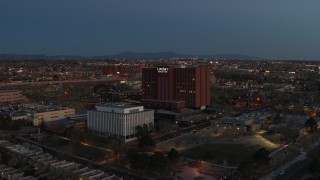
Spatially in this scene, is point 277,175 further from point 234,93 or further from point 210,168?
point 234,93

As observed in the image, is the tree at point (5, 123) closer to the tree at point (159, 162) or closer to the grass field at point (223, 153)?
the grass field at point (223, 153)

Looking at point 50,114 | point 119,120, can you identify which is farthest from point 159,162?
point 50,114

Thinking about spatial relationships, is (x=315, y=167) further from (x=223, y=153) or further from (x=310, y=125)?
(x=310, y=125)

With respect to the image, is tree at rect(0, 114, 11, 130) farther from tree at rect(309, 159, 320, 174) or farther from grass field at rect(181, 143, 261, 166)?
tree at rect(309, 159, 320, 174)

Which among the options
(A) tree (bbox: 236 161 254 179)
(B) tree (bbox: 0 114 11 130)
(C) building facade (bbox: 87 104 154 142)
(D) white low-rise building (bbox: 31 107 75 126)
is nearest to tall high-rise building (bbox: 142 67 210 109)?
(D) white low-rise building (bbox: 31 107 75 126)

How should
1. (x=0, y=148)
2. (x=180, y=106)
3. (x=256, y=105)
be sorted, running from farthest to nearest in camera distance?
(x=256, y=105)
(x=180, y=106)
(x=0, y=148)

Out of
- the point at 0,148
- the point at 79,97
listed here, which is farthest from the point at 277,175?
the point at 79,97
